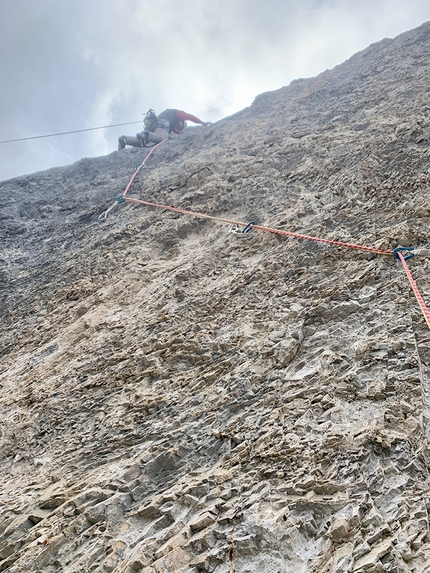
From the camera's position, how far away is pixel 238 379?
11.0 ft

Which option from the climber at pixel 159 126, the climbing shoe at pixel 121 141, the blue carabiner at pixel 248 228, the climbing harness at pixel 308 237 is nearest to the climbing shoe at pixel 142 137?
the climber at pixel 159 126

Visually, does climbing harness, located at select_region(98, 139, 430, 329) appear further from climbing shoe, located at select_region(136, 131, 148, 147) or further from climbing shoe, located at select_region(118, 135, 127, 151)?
climbing shoe, located at select_region(118, 135, 127, 151)

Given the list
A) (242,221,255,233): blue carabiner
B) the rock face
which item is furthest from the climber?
(242,221,255,233): blue carabiner

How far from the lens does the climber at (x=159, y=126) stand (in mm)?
13734

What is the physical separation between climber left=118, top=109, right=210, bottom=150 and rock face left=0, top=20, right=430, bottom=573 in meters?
7.45

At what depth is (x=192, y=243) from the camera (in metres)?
6.27

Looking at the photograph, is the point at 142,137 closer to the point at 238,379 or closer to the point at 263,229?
the point at 263,229

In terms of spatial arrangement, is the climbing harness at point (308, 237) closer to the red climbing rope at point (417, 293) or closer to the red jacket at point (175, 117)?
the red climbing rope at point (417, 293)

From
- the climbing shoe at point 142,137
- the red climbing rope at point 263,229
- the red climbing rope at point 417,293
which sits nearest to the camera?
the red climbing rope at point 417,293

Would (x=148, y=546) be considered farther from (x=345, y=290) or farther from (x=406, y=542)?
(x=345, y=290)

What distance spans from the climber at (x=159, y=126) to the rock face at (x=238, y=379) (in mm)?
7452

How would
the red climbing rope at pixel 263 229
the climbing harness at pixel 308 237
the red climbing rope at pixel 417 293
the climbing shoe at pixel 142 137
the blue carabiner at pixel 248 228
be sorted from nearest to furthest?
the red climbing rope at pixel 417 293 → the climbing harness at pixel 308 237 → the red climbing rope at pixel 263 229 → the blue carabiner at pixel 248 228 → the climbing shoe at pixel 142 137

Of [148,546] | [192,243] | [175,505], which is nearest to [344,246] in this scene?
[192,243]

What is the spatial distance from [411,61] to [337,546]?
10.5m
